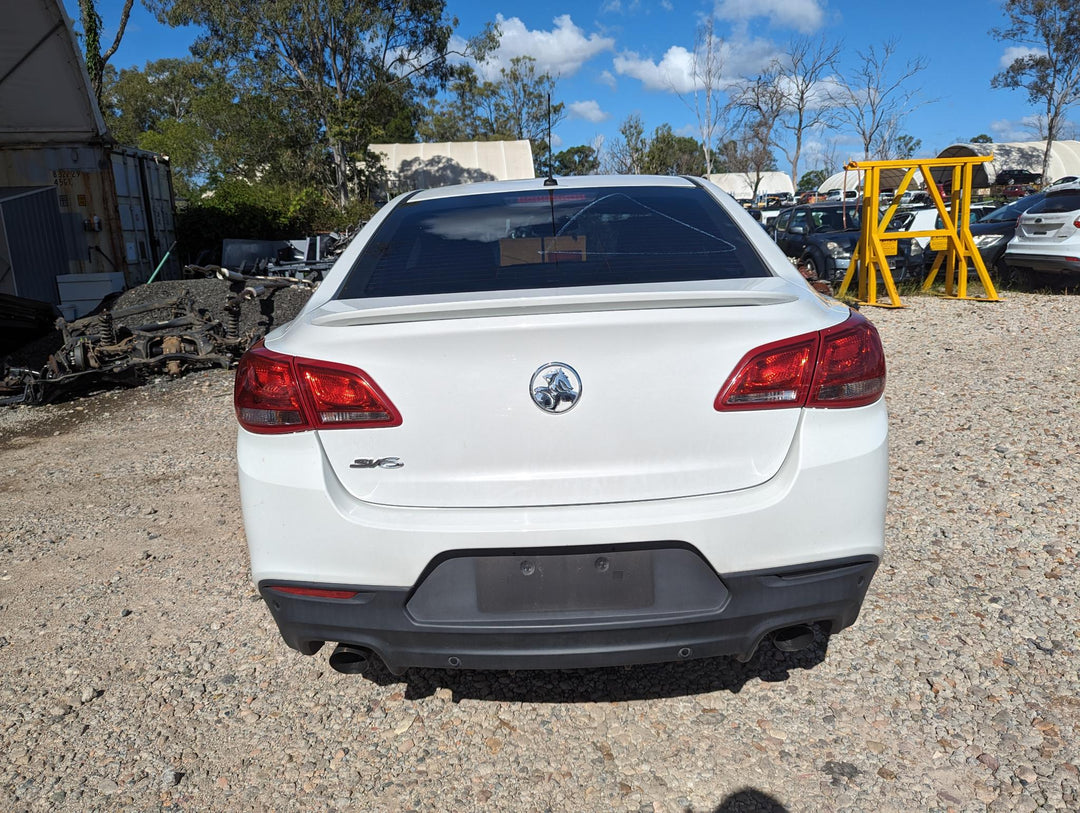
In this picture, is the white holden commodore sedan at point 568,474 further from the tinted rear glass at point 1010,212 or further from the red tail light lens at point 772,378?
the tinted rear glass at point 1010,212

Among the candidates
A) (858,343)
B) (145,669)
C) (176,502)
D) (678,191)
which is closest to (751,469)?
(858,343)

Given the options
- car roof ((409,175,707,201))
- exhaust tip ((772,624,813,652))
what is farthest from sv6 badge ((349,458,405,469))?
car roof ((409,175,707,201))

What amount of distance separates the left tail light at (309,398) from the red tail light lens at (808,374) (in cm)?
84

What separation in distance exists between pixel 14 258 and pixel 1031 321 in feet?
51.3

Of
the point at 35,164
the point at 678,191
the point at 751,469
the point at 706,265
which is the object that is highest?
the point at 35,164

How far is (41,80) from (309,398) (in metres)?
15.9

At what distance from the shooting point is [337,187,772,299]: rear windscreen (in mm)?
2297

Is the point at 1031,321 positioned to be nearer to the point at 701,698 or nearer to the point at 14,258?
the point at 701,698

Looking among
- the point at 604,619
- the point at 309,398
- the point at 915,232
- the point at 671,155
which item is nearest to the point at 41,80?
the point at 915,232

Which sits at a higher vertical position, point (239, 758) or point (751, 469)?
point (751, 469)

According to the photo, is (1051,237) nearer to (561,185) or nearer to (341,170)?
(561,185)

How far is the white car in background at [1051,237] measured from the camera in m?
10.9

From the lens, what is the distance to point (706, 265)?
2.33 meters

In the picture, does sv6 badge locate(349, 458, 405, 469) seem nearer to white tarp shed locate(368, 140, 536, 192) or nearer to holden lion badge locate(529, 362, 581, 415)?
holden lion badge locate(529, 362, 581, 415)
